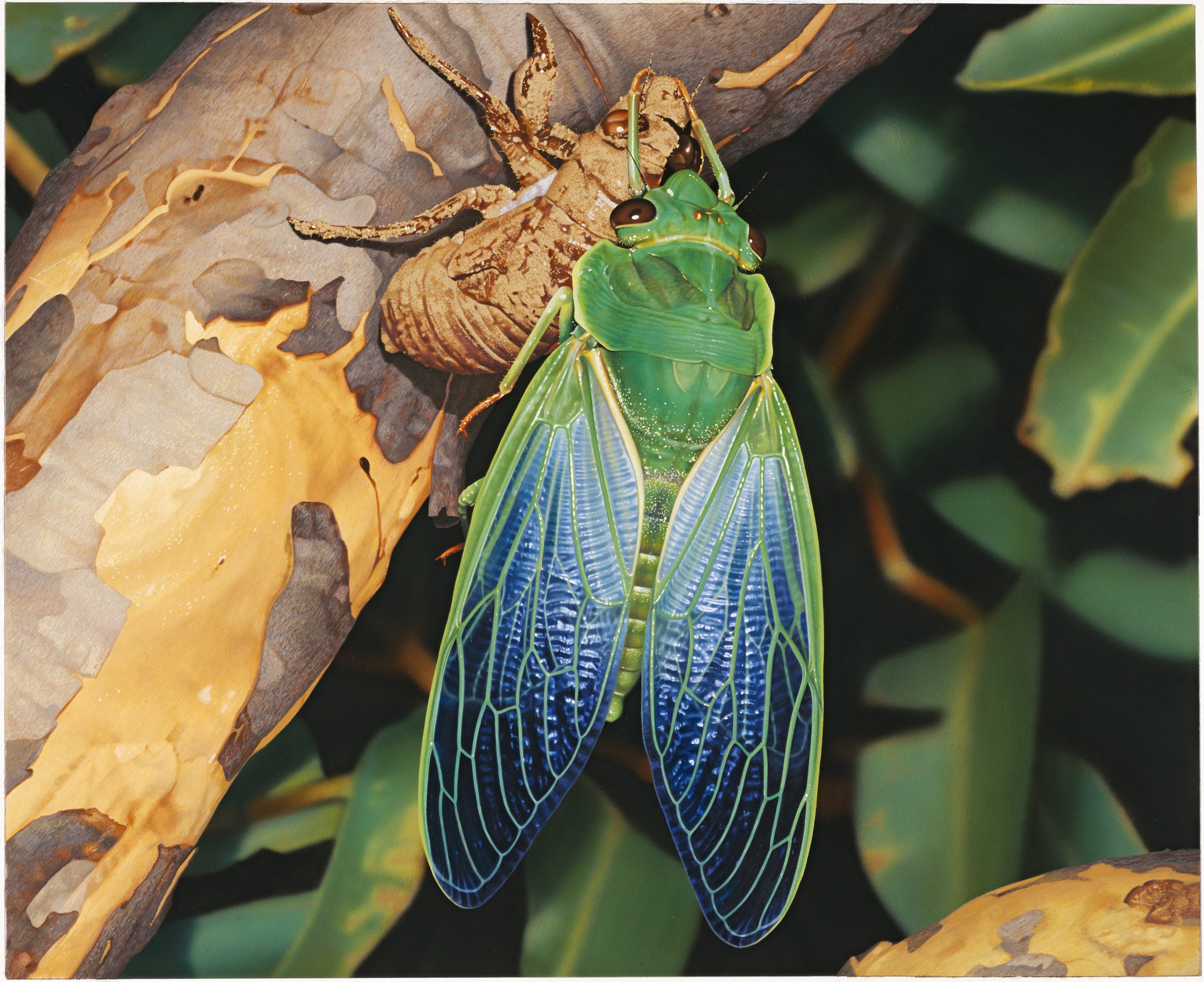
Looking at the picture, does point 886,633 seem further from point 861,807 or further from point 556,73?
point 556,73

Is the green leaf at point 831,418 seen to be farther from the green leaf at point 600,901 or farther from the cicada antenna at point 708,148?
the green leaf at point 600,901

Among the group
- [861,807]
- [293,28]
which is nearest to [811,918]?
[861,807]

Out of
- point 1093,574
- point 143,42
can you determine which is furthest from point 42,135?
point 1093,574

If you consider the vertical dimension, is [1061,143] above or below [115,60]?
below

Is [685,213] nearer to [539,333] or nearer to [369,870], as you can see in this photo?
[539,333]

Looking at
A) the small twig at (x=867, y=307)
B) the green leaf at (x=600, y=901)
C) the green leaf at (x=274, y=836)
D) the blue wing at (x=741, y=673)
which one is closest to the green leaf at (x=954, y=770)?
the blue wing at (x=741, y=673)

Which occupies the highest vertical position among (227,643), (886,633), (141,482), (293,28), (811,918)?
(293,28)

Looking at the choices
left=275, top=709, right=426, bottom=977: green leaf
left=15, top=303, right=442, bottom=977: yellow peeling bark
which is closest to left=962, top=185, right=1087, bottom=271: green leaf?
left=15, top=303, right=442, bottom=977: yellow peeling bark
